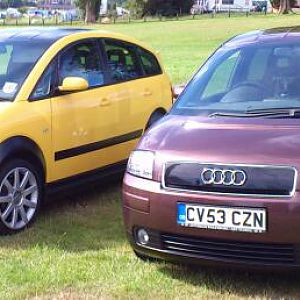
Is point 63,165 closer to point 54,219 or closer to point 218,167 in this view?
point 54,219

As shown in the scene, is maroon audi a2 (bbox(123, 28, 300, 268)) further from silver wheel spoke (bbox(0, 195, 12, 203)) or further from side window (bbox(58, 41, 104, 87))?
side window (bbox(58, 41, 104, 87))

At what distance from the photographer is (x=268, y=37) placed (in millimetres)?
5922

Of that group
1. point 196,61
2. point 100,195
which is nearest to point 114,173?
point 100,195

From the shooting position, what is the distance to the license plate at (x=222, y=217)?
168 inches

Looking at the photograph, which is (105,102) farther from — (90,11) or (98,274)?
(90,11)

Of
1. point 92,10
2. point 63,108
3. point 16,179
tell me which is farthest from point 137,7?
point 16,179

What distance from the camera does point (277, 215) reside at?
4.23 meters

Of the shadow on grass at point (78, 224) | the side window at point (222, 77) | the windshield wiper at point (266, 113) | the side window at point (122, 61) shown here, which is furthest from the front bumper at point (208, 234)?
the side window at point (122, 61)

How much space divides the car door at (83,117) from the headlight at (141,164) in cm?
160

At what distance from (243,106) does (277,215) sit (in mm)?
1238

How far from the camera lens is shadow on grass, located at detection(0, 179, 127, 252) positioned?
564 centimetres

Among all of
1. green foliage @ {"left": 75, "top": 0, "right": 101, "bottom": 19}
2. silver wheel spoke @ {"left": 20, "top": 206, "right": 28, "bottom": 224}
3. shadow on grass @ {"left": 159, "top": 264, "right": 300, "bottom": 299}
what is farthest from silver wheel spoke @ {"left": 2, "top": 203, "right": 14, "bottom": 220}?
green foliage @ {"left": 75, "top": 0, "right": 101, "bottom": 19}

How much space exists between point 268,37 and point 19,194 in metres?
2.38

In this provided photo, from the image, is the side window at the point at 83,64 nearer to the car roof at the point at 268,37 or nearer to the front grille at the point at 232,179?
the car roof at the point at 268,37
